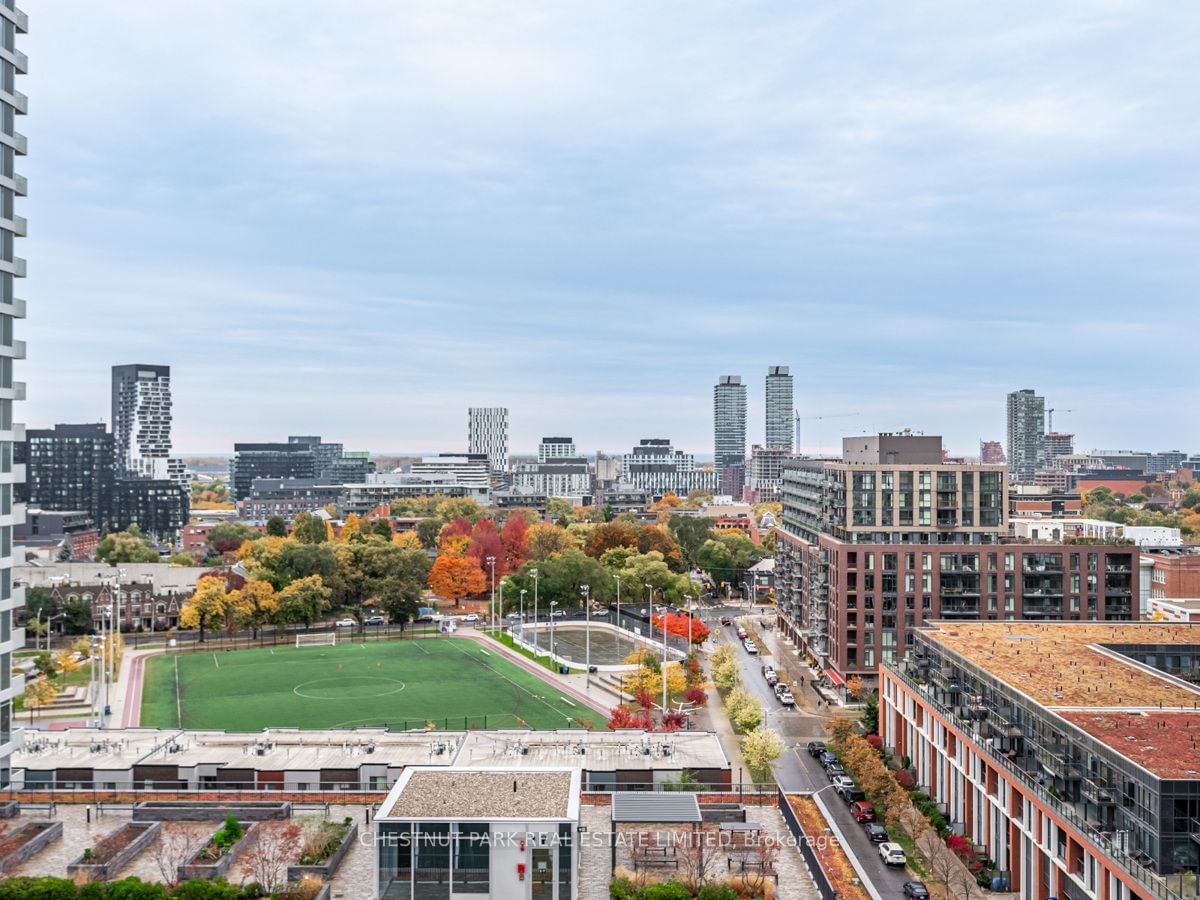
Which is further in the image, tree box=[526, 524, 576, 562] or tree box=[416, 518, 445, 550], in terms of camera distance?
tree box=[416, 518, 445, 550]

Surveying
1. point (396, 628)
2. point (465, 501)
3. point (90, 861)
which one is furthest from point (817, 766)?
point (465, 501)

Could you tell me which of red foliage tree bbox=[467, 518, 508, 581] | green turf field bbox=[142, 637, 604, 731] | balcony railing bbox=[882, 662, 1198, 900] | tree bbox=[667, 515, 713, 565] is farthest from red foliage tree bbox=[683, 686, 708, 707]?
tree bbox=[667, 515, 713, 565]

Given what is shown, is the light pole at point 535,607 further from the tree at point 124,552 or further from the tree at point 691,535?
the tree at point 124,552

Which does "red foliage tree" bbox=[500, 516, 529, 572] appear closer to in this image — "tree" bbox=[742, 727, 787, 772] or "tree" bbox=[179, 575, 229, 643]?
"tree" bbox=[179, 575, 229, 643]

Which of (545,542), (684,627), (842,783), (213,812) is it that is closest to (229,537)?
(545,542)

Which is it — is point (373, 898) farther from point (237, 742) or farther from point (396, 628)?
point (396, 628)

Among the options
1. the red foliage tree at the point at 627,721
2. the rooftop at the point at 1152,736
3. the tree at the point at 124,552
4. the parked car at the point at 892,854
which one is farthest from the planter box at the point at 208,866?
the tree at the point at 124,552
